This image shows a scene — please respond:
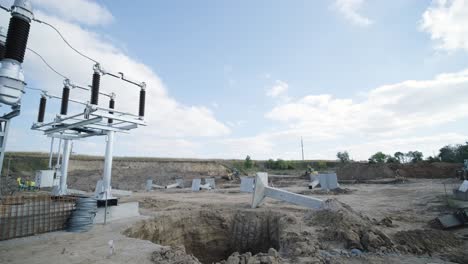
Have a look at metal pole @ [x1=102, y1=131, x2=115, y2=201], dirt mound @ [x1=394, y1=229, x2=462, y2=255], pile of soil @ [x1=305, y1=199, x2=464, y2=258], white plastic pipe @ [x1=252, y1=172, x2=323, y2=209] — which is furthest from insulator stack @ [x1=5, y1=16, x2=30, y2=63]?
white plastic pipe @ [x1=252, y1=172, x2=323, y2=209]

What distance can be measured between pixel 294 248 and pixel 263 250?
4087 mm

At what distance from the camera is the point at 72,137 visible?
10.3 metres

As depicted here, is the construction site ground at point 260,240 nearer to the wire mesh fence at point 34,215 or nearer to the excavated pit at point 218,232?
the excavated pit at point 218,232

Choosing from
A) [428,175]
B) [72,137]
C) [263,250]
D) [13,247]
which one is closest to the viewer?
[13,247]

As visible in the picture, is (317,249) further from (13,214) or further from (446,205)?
(446,205)

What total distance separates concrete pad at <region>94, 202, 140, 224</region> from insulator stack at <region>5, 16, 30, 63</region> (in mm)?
5774

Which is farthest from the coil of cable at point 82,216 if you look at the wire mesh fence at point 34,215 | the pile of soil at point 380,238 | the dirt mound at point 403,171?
the dirt mound at point 403,171

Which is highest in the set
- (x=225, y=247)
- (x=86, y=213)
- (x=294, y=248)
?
(x=86, y=213)

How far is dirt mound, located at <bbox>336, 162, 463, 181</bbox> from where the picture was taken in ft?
103

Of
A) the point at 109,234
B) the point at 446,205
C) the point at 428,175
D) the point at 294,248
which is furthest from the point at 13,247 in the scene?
the point at 428,175

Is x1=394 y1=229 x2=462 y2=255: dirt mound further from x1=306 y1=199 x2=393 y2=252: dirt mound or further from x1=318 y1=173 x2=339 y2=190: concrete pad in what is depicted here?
x1=318 y1=173 x2=339 y2=190: concrete pad

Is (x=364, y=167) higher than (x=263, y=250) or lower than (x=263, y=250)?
higher

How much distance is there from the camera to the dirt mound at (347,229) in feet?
19.1

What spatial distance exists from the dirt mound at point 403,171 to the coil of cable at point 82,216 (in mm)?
33076
